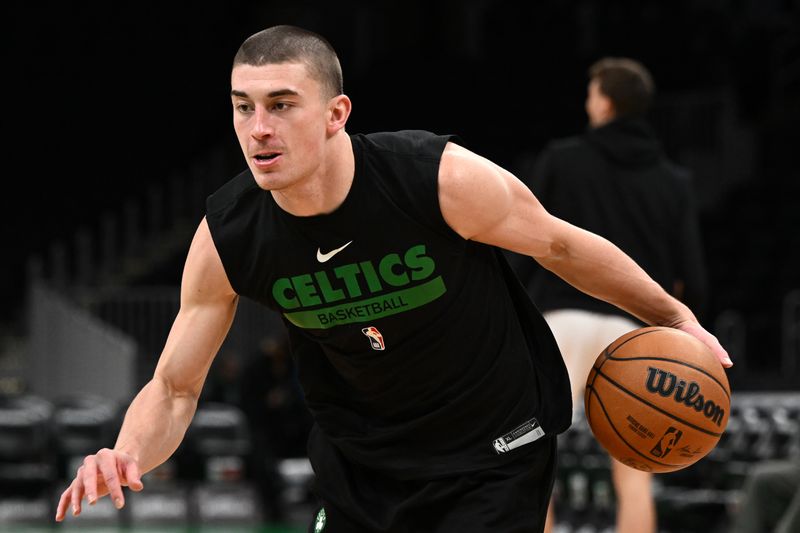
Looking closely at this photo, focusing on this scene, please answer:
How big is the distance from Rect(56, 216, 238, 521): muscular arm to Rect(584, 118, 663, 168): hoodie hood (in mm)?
2336

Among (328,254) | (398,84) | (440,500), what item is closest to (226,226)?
(328,254)

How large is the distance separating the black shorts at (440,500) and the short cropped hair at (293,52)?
0.93m

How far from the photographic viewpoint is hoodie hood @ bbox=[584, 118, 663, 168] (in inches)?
218

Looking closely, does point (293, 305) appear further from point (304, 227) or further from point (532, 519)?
point (532, 519)

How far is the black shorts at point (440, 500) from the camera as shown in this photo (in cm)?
342

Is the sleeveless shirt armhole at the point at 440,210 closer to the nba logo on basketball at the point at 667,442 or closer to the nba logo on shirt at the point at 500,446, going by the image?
the nba logo on shirt at the point at 500,446

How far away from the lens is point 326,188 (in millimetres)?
3385

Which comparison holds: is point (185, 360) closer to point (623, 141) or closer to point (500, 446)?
point (500, 446)

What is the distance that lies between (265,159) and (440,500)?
0.89 meters

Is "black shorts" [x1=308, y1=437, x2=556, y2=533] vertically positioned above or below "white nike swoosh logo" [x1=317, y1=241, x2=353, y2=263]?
below

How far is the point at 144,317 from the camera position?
44.4ft

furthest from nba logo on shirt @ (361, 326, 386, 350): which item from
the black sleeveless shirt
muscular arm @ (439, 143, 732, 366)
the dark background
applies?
the dark background

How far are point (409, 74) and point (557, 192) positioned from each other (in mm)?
13032

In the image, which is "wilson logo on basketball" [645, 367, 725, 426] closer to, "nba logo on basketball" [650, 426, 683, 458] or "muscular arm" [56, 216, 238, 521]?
"nba logo on basketball" [650, 426, 683, 458]
